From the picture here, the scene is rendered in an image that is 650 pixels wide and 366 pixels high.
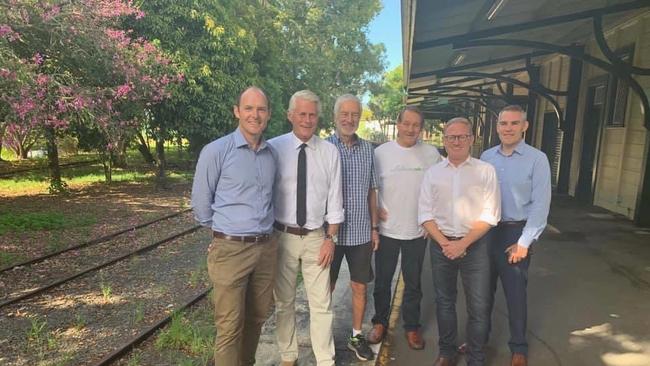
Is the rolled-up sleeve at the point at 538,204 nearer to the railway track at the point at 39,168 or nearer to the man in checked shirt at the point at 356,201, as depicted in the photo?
the man in checked shirt at the point at 356,201

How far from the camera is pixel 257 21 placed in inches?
657

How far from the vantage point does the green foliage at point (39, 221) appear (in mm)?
8234

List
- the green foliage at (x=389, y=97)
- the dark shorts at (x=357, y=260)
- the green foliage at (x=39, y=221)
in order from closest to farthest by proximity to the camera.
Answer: the dark shorts at (x=357, y=260)
the green foliage at (x=39, y=221)
the green foliage at (x=389, y=97)

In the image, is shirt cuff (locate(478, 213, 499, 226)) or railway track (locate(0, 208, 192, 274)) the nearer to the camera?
shirt cuff (locate(478, 213, 499, 226))

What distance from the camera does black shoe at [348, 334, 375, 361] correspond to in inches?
125

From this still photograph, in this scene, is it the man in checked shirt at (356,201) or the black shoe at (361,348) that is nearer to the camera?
the man in checked shirt at (356,201)

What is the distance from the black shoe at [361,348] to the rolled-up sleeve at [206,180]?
1532 millimetres

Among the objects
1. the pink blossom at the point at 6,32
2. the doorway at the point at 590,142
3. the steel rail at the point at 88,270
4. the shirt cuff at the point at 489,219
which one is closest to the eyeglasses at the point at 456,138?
the shirt cuff at the point at 489,219

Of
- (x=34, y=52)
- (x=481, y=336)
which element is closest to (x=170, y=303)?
(x=481, y=336)

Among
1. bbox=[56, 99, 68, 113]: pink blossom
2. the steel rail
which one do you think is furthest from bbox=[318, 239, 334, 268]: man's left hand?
bbox=[56, 99, 68, 113]: pink blossom

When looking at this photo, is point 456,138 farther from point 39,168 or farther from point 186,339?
point 39,168

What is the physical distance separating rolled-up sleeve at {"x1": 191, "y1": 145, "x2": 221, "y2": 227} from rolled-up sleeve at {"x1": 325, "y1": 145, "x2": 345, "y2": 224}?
0.74 m

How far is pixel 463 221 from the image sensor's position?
111 inches

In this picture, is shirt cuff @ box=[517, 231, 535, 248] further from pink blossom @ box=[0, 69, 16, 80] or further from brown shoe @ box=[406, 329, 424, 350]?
pink blossom @ box=[0, 69, 16, 80]
